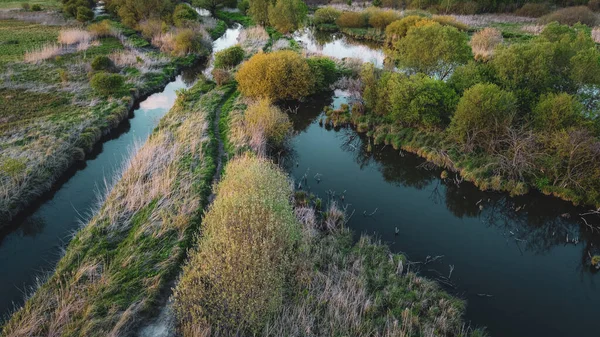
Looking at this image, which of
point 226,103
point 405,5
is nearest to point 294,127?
point 226,103

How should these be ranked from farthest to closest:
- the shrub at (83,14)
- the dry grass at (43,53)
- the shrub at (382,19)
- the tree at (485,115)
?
the shrub at (382,19) → the shrub at (83,14) → the dry grass at (43,53) → the tree at (485,115)

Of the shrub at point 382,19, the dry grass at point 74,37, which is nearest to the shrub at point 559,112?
the shrub at point 382,19

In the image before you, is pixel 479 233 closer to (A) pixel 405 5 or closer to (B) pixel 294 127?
(B) pixel 294 127

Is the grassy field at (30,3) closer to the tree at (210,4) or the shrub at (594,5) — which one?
the tree at (210,4)

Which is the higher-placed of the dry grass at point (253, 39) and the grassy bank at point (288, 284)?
the dry grass at point (253, 39)

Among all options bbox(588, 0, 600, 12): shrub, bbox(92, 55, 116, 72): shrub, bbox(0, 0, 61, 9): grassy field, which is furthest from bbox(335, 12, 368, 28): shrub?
bbox(0, 0, 61, 9): grassy field

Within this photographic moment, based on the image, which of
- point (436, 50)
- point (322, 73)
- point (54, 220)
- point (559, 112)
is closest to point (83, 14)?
point (322, 73)
